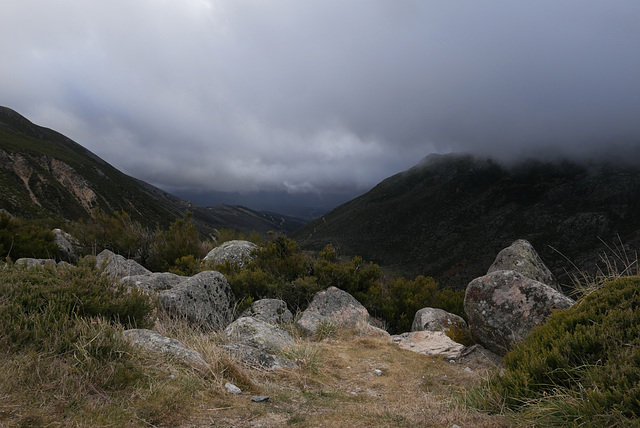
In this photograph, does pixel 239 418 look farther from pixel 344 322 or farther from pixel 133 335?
pixel 344 322

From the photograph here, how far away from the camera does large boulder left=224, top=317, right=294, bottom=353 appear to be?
505 cm

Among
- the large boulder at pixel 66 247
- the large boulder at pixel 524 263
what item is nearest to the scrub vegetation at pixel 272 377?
the large boulder at pixel 524 263

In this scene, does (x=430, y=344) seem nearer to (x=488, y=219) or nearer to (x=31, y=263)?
(x=31, y=263)

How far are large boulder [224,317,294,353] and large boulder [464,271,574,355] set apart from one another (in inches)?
144

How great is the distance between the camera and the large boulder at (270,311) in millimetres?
7098

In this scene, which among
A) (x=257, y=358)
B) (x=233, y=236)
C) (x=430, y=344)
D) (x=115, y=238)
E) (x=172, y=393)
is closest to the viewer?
(x=172, y=393)

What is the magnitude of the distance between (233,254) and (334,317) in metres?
4.99

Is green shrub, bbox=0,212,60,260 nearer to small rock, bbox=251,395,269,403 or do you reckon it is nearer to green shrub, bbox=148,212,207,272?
green shrub, bbox=148,212,207,272

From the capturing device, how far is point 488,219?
303 feet

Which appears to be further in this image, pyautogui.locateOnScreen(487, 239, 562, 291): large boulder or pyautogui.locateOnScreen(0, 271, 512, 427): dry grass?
pyautogui.locateOnScreen(487, 239, 562, 291): large boulder

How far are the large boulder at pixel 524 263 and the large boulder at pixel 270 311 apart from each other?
5.57 m

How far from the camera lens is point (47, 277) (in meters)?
4.31

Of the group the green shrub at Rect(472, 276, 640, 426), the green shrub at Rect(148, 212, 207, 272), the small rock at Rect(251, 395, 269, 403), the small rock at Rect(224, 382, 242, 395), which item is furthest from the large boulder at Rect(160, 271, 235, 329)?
the green shrub at Rect(472, 276, 640, 426)

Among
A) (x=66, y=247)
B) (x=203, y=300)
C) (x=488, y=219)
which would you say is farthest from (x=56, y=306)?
(x=488, y=219)
